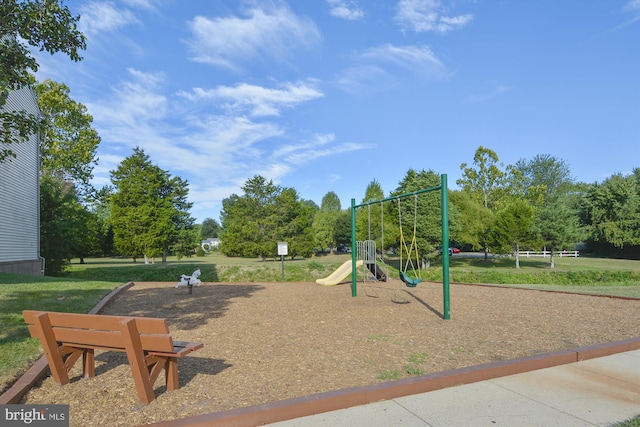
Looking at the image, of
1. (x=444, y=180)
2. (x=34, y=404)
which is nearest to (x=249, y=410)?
(x=34, y=404)

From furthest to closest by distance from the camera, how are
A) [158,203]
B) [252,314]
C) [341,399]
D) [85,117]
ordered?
[158,203], [85,117], [252,314], [341,399]

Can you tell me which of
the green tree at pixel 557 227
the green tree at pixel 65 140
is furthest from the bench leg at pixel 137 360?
the green tree at pixel 557 227

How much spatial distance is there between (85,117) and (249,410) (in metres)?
36.1

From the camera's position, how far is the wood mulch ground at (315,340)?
400 centimetres

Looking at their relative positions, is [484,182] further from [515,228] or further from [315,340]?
[315,340]

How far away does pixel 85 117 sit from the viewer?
107ft

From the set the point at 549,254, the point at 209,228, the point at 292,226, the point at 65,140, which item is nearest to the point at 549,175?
the point at 549,254

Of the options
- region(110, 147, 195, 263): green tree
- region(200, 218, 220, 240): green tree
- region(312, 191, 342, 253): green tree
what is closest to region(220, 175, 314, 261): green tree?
region(110, 147, 195, 263): green tree

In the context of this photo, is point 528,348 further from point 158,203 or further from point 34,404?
point 158,203

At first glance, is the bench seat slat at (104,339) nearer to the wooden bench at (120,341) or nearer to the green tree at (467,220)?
the wooden bench at (120,341)

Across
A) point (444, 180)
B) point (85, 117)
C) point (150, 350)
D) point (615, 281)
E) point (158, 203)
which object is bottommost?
point (615, 281)

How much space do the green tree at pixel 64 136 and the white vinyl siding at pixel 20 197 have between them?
11721 millimetres

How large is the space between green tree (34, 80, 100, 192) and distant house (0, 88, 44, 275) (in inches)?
460

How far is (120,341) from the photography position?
12.3 feet
